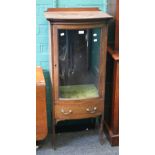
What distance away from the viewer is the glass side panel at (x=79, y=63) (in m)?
2.23

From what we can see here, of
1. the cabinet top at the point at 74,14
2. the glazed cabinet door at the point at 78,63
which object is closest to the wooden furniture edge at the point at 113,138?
the glazed cabinet door at the point at 78,63

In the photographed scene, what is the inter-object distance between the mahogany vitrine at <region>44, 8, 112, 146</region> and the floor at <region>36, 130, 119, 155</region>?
13 centimetres

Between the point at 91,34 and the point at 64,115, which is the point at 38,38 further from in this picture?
the point at 64,115

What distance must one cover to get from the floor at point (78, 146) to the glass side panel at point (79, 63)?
0.47m

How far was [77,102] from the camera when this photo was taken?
2.29 meters

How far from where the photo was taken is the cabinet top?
6.73 feet

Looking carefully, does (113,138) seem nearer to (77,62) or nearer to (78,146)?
(78,146)

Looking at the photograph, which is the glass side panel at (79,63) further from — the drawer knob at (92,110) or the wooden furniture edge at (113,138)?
the wooden furniture edge at (113,138)

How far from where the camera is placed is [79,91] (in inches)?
94.9
